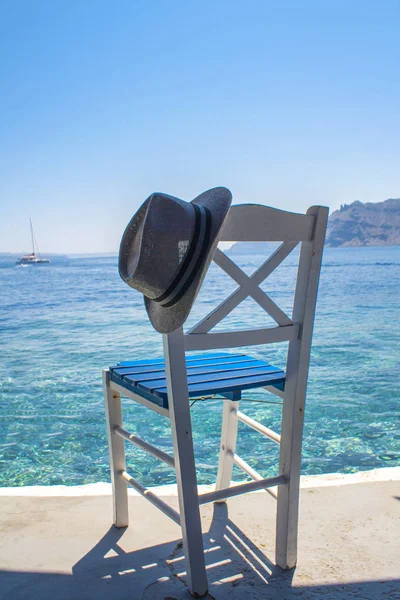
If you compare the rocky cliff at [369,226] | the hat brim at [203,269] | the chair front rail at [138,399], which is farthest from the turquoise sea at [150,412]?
the rocky cliff at [369,226]

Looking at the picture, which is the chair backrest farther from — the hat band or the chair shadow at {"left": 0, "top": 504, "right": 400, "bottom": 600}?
the chair shadow at {"left": 0, "top": 504, "right": 400, "bottom": 600}

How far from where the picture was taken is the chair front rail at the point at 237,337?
1354 millimetres

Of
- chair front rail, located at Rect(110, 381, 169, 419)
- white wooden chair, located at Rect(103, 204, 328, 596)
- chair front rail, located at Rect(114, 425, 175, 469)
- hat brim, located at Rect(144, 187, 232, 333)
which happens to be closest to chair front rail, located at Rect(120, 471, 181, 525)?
white wooden chair, located at Rect(103, 204, 328, 596)

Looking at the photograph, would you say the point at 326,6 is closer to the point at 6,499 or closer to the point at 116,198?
the point at 6,499

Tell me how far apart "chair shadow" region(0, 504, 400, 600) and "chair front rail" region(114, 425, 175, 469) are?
0.30 meters

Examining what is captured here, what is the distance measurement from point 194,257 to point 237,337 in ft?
0.84

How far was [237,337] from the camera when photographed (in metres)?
1.41

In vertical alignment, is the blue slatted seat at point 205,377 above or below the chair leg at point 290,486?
above

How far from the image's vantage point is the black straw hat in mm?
1270

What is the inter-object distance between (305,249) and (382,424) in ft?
8.19

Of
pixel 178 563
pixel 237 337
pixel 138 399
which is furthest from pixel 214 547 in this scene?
pixel 237 337

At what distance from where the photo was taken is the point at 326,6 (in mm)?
10406

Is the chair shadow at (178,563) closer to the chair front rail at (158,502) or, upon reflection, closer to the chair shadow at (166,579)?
the chair shadow at (166,579)

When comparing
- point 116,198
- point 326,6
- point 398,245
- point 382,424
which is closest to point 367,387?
point 382,424
